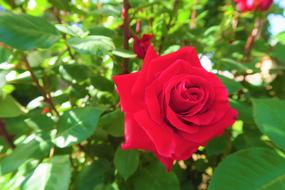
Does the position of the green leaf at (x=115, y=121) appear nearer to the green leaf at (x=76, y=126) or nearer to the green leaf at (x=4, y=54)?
the green leaf at (x=76, y=126)

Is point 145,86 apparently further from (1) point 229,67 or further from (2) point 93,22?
(2) point 93,22

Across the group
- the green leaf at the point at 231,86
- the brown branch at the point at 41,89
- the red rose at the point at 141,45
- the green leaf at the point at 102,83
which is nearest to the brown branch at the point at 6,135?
the brown branch at the point at 41,89

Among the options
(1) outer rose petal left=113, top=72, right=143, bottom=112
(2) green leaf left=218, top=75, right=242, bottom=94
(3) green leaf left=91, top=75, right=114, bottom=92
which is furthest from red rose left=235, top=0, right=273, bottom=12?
(1) outer rose petal left=113, top=72, right=143, bottom=112

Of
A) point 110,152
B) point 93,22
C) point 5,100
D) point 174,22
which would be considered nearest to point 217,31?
point 174,22

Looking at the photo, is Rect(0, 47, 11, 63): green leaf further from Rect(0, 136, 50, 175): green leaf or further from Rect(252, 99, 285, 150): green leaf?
Rect(252, 99, 285, 150): green leaf

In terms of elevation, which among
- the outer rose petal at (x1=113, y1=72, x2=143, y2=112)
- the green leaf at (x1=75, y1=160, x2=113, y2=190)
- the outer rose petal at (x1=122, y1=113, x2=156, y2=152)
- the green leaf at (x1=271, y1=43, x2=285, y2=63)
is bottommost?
the green leaf at (x1=75, y1=160, x2=113, y2=190)
